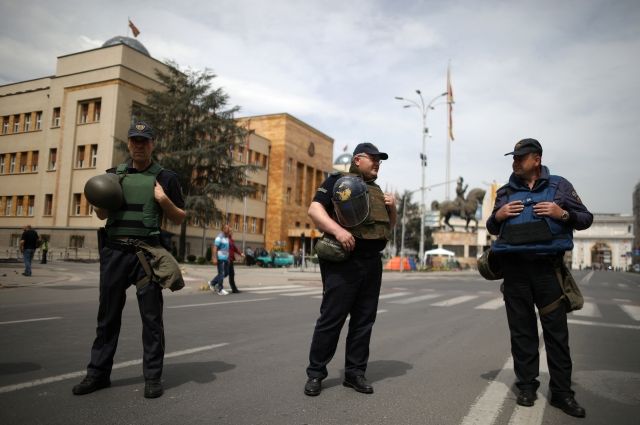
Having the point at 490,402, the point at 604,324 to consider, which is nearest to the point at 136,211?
the point at 490,402

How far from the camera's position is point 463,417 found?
3.38 m

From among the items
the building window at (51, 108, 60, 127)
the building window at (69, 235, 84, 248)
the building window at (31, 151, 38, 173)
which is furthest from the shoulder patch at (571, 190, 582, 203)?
the building window at (31, 151, 38, 173)

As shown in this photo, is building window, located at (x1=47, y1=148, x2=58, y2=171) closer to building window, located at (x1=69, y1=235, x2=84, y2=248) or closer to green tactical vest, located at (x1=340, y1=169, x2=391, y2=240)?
building window, located at (x1=69, y1=235, x2=84, y2=248)

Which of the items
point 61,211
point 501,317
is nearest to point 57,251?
point 61,211

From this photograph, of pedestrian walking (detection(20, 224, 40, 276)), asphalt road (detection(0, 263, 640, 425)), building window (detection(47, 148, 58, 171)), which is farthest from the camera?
building window (detection(47, 148, 58, 171))

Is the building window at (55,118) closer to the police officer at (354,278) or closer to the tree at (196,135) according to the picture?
the tree at (196,135)

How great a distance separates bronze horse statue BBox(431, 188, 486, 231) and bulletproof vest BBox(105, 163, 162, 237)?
46.6 m

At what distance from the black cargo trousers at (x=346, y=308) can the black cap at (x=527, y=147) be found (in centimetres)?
139

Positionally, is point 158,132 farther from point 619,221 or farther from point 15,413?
point 619,221

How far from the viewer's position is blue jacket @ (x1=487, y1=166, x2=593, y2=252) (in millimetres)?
3668

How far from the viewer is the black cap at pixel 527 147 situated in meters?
3.82

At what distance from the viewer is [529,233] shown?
12.1 ft

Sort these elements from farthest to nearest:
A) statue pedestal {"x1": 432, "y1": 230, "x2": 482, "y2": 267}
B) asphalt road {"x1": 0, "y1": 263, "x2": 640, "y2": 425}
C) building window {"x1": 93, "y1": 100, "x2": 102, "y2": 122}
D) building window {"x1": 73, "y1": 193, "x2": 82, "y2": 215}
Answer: statue pedestal {"x1": 432, "y1": 230, "x2": 482, "y2": 267} < building window {"x1": 93, "y1": 100, "x2": 102, "y2": 122} < building window {"x1": 73, "y1": 193, "x2": 82, "y2": 215} < asphalt road {"x1": 0, "y1": 263, "x2": 640, "y2": 425}

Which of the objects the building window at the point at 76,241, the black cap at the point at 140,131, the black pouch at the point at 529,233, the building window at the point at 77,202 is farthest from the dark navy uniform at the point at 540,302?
the building window at the point at 77,202
